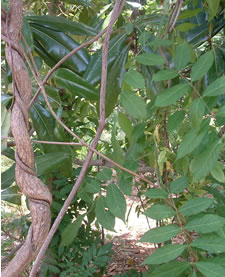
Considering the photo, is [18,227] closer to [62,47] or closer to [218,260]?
[62,47]

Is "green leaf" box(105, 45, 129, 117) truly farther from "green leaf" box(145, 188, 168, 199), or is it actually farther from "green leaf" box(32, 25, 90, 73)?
"green leaf" box(145, 188, 168, 199)

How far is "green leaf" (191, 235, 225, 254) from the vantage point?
521 millimetres

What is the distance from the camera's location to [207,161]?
54cm

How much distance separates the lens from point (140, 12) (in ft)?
4.02

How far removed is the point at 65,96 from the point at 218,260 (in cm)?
75

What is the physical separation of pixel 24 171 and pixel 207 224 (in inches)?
10.7

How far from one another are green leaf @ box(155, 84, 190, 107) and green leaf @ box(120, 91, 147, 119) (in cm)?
3

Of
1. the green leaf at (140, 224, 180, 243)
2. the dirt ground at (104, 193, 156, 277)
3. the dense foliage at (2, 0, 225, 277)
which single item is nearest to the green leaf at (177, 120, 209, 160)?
the dense foliage at (2, 0, 225, 277)

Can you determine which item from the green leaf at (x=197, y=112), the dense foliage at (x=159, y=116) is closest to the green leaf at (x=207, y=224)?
the dense foliage at (x=159, y=116)

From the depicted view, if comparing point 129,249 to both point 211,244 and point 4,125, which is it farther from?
point 4,125

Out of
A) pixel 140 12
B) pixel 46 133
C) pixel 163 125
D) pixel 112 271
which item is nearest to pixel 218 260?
pixel 163 125

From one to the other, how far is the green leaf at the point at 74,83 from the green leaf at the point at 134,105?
90 millimetres

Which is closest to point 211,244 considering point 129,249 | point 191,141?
point 191,141

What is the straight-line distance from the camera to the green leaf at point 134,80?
0.55 metres
